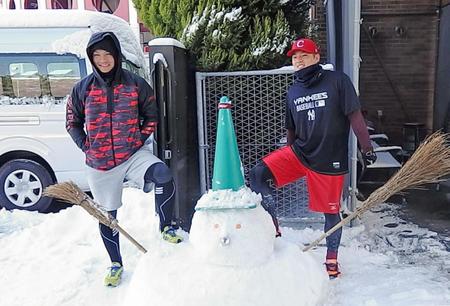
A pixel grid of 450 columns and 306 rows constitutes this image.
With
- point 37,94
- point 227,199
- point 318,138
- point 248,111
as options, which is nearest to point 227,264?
A: point 227,199

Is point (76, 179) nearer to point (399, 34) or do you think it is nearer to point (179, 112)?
point (179, 112)

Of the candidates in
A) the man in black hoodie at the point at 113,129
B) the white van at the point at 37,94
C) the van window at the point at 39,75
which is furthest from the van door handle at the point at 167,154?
the van window at the point at 39,75

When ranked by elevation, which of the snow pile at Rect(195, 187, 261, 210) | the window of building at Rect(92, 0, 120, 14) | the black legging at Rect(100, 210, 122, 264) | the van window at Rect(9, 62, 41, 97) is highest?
the window of building at Rect(92, 0, 120, 14)

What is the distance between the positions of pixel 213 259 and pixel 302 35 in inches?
118

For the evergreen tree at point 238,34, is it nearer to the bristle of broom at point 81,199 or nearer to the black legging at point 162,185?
the black legging at point 162,185

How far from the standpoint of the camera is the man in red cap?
318cm

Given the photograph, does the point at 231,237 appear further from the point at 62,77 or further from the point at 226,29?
the point at 62,77

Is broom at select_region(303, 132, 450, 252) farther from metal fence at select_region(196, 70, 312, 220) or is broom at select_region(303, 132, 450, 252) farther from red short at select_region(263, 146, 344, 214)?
metal fence at select_region(196, 70, 312, 220)

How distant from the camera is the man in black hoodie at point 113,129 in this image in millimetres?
3074

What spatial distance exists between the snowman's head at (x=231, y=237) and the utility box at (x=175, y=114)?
1185mm

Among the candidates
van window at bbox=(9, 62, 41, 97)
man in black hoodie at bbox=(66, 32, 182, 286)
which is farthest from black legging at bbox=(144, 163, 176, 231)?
van window at bbox=(9, 62, 41, 97)

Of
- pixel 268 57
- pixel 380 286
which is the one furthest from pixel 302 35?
pixel 380 286

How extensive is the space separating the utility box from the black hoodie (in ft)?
1.78

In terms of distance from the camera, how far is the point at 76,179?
5.73m
